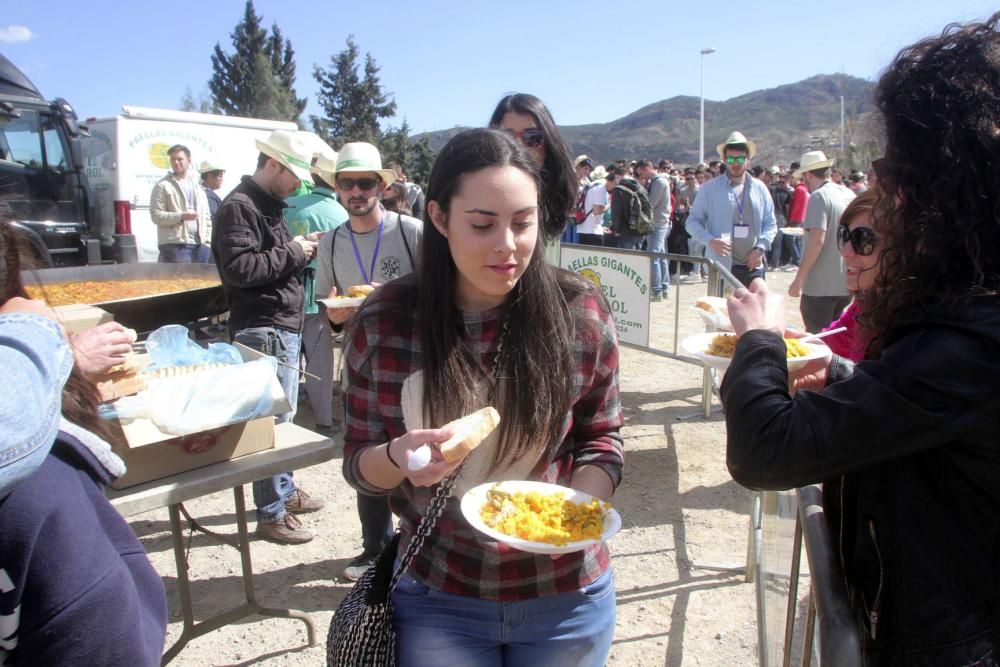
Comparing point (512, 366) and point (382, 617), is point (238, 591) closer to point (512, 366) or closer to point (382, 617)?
point (382, 617)

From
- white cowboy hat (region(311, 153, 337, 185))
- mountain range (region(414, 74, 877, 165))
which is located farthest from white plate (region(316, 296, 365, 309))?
mountain range (region(414, 74, 877, 165))


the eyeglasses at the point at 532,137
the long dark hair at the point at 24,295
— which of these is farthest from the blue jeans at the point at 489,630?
the eyeglasses at the point at 532,137

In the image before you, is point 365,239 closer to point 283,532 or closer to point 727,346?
point 283,532

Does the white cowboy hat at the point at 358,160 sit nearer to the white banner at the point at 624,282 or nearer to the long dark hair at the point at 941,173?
the white banner at the point at 624,282

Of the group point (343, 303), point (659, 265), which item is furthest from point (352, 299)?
point (659, 265)

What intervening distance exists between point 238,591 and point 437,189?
9.95ft

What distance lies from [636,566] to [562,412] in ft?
8.42

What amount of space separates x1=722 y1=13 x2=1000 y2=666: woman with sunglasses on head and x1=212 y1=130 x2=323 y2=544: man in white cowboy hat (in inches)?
129

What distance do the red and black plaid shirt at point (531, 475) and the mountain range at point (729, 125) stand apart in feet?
325

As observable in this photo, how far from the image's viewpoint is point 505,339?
1.89 meters

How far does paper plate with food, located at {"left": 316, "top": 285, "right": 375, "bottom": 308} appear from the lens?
389 centimetres

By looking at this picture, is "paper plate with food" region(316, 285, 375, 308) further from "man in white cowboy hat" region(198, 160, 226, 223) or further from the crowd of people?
"man in white cowboy hat" region(198, 160, 226, 223)

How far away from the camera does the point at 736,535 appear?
14.4 feet

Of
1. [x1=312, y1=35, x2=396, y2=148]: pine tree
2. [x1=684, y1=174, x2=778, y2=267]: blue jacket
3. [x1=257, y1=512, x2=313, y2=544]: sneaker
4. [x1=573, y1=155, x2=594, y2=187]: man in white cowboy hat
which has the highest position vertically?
[x1=312, y1=35, x2=396, y2=148]: pine tree
